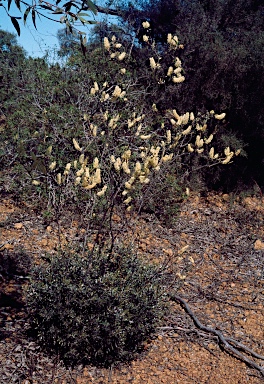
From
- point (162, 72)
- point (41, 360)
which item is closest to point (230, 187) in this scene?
point (162, 72)

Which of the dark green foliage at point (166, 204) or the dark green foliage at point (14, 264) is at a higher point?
the dark green foliage at point (166, 204)

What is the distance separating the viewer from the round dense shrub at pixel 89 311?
2715 mm

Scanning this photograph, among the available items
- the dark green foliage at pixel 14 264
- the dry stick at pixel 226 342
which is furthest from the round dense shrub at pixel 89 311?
the dark green foliage at pixel 14 264

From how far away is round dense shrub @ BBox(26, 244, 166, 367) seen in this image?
2.71m

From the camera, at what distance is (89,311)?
278 centimetres

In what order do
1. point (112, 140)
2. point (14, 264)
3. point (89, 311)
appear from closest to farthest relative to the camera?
point (89, 311) < point (14, 264) < point (112, 140)

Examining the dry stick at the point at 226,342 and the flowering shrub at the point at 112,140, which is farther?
the flowering shrub at the point at 112,140

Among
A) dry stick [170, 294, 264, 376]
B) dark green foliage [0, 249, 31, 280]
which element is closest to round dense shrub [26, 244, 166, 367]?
dry stick [170, 294, 264, 376]

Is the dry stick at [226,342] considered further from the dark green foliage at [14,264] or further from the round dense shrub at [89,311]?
the dark green foliage at [14,264]

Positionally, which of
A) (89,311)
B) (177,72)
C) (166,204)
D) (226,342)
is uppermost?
(177,72)

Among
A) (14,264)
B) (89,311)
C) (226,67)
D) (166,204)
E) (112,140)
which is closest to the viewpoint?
(89,311)

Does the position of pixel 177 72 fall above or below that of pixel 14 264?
above

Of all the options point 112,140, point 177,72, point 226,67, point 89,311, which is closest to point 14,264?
point 89,311

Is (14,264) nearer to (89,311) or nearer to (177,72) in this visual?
(89,311)
